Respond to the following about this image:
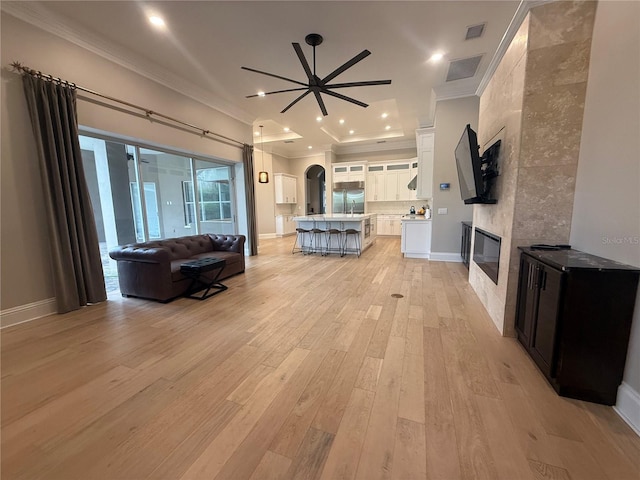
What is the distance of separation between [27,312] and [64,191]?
1.42m

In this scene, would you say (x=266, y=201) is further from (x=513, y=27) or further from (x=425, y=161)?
(x=513, y=27)

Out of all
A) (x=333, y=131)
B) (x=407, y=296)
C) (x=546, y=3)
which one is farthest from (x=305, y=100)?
(x=407, y=296)

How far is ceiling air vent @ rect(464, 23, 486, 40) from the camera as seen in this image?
10.4 feet

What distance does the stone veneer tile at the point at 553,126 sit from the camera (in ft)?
6.93

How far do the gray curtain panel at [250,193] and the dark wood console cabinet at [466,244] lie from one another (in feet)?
15.6

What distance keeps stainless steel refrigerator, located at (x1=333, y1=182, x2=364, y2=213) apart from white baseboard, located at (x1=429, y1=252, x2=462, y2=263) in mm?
4228

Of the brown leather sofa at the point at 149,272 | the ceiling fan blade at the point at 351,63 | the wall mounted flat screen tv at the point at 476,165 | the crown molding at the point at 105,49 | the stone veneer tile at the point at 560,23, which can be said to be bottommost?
the brown leather sofa at the point at 149,272

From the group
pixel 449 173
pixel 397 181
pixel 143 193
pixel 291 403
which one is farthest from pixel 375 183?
pixel 291 403

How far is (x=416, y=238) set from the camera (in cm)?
591

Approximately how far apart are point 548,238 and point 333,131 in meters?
6.77

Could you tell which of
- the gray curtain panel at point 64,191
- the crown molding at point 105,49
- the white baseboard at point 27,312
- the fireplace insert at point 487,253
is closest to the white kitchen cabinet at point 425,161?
the fireplace insert at point 487,253

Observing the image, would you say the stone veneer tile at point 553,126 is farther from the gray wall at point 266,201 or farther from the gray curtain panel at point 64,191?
the gray wall at point 266,201

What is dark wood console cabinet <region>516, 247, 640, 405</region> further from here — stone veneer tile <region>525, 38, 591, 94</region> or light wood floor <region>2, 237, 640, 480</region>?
stone veneer tile <region>525, 38, 591, 94</region>

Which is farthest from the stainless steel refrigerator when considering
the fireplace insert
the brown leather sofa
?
the brown leather sofa
